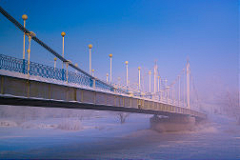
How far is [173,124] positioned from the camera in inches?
2052

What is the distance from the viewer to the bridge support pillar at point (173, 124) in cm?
5144

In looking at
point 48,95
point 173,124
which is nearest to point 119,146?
point 48,95

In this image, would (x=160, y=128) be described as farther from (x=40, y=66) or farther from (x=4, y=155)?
(x=40, y=66)

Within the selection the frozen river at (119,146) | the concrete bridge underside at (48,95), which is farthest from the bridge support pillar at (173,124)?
the concrete bridge underside at (48,95)

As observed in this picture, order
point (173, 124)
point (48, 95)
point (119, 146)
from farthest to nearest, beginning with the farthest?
point (173, 124), point (119, 146), point (48, 95)

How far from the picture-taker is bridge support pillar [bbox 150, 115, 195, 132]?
5144cm

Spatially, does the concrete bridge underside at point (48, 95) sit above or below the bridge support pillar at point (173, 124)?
above

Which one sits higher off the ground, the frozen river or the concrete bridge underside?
the concrete bridge underside

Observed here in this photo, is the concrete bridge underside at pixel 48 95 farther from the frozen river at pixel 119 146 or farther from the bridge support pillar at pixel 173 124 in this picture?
the bridge support pillar at pixel 173 124

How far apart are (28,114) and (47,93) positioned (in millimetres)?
75542

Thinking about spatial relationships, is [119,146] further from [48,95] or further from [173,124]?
[173,124]

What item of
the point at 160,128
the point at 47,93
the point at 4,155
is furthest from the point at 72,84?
the point at 160,128

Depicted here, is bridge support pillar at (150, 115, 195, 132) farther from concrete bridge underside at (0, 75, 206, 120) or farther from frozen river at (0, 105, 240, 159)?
concrete bridge underside at (0, 75, 206, 120)

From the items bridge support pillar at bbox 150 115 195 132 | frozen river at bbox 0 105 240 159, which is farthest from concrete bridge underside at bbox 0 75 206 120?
Result: bridge support pillar at bbox 150 115 195 132
